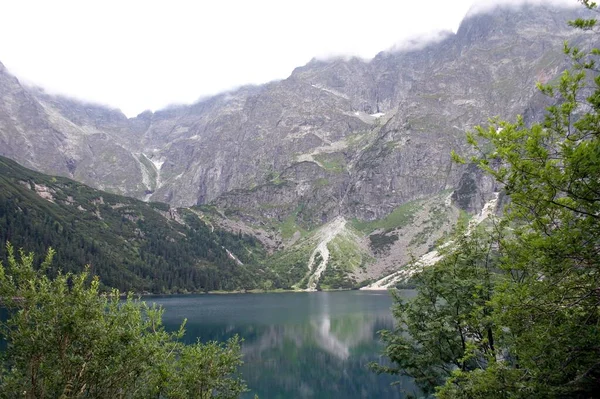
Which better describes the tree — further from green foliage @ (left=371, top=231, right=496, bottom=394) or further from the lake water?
the lake water

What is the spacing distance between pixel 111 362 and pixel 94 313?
2.32 meters

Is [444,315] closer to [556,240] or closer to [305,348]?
[556,240]

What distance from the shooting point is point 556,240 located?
382 inches

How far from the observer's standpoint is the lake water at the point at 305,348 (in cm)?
6438

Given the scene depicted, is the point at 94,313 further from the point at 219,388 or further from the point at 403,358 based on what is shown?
the point at 403,358

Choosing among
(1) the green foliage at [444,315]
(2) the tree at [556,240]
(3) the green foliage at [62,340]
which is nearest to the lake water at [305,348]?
(1) the green foliage at [444,315]

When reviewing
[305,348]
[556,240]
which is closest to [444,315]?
[556,240]

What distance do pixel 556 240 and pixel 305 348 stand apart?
92.4 meters

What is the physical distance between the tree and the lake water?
2235 cm

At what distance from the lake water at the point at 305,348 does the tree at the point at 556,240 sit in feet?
73.3

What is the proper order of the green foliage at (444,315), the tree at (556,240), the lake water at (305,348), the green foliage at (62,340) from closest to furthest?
1. the tree at (556,240)
2. the green foliage at (62,340)
3. the green foliage at (444,315)
4. the lake water at (305,348)

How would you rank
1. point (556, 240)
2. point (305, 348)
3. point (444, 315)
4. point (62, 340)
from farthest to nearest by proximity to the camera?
1. point (305, 348)
2. point (444, 315)
3. point (62, 340)
4. point (556, 240)

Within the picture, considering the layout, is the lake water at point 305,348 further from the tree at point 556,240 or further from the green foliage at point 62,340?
the green foliage at point 62,340

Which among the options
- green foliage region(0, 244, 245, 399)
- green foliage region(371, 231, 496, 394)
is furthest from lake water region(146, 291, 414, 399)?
green foliage region(0, 244, 245, 399)
